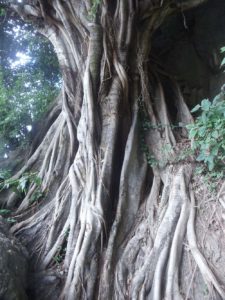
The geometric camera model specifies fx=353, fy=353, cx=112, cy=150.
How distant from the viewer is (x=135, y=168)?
149 inches

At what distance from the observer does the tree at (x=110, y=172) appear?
301cm

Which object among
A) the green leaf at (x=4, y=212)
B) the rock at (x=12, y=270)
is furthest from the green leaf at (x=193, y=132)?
the green leaf at (x=4, y=212)

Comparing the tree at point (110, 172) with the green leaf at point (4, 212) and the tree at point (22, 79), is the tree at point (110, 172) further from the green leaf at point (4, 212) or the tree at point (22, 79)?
the tree at point (22, 79)

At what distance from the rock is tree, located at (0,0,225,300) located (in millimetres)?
379

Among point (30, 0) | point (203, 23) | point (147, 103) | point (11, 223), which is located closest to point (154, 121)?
point (147, 103)

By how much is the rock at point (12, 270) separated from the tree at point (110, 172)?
38 cm

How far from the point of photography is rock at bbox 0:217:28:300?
2.58m

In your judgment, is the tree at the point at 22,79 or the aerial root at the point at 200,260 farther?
the tree at the point at 22,79

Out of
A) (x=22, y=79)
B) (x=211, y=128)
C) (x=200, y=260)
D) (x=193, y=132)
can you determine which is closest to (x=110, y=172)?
(x=193, y=132)

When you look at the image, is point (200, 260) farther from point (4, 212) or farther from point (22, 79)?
point (22, 79)

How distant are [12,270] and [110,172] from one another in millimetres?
1356

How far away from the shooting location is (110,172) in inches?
143

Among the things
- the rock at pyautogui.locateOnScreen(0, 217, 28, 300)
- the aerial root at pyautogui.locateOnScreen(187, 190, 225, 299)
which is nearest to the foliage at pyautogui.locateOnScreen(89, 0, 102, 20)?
the aerial root at pyautogui.locateOnScreen(187, 190, 225, 299)

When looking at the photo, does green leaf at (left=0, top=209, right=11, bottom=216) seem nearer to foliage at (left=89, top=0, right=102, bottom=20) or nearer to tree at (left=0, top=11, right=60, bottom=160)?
tree at (left=0, top=11, right=60, bottom=160)
